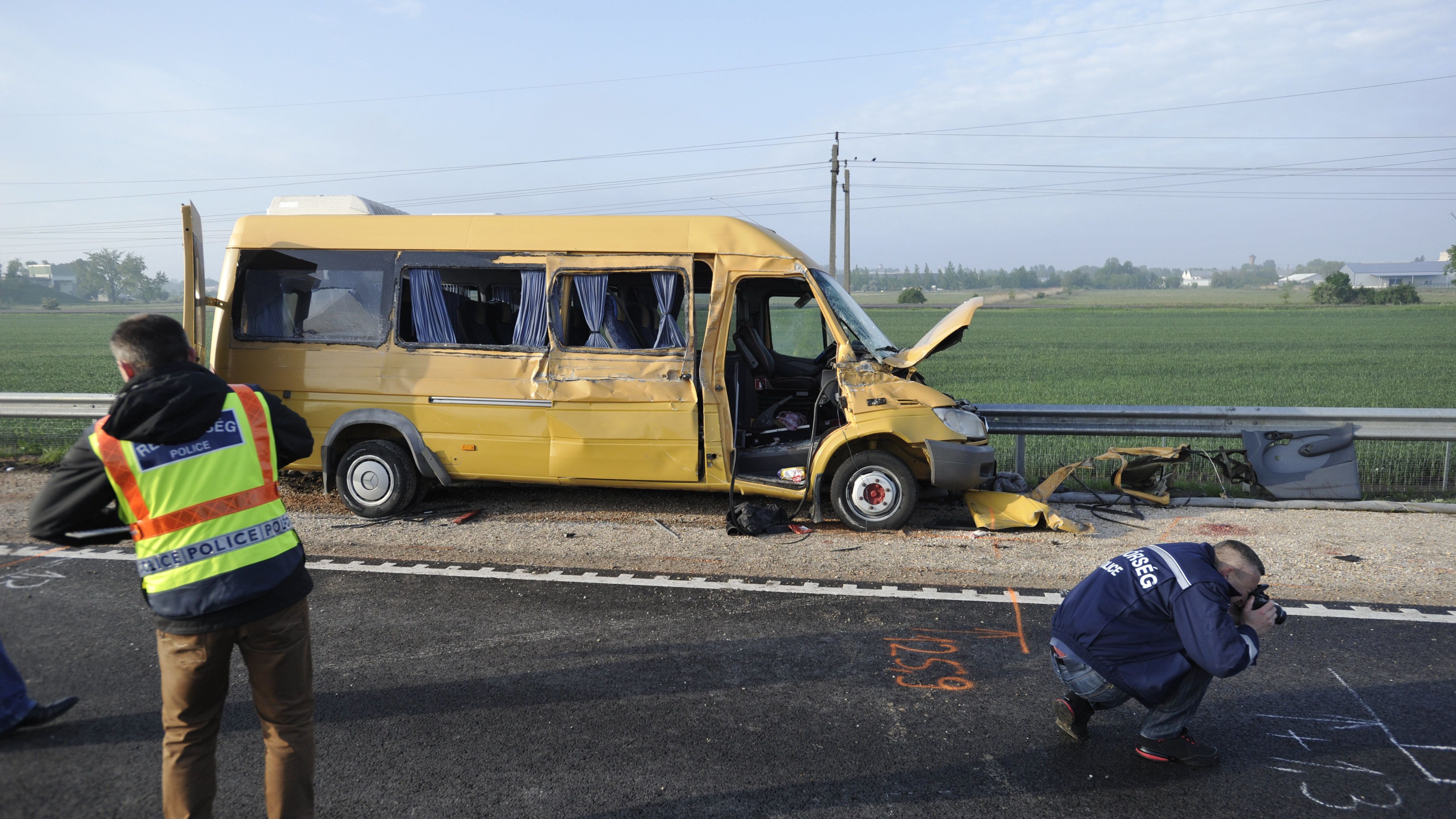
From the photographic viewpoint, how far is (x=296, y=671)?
2.75m

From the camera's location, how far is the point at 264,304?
7.46 m

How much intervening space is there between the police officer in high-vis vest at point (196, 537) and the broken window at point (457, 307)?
15.0ft

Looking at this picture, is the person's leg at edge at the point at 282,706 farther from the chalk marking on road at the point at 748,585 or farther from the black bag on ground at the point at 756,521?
the black bag on ground at the point at 756,521

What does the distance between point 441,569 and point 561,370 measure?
6.24 ft

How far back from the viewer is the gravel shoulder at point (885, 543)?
569 centimetres

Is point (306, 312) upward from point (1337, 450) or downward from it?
upward

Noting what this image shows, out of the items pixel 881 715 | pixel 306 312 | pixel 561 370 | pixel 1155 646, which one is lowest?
pixel 881 715

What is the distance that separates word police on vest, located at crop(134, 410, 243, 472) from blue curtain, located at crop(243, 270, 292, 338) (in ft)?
17.5

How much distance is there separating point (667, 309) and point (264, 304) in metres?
3.48

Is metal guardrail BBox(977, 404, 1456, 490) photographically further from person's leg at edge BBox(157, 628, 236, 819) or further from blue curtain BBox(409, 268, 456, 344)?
person's leg at edge BBox(157, 628, 236, 819)

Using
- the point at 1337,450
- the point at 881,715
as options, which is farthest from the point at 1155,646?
the point at 1337,450

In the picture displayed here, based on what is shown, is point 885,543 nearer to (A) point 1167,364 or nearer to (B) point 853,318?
(B) point 853,318

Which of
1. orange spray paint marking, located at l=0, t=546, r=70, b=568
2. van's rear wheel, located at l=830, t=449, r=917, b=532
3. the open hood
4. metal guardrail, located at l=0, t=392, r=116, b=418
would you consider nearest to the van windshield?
the open hood

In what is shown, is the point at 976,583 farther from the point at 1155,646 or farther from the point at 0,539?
the point at 0,539
